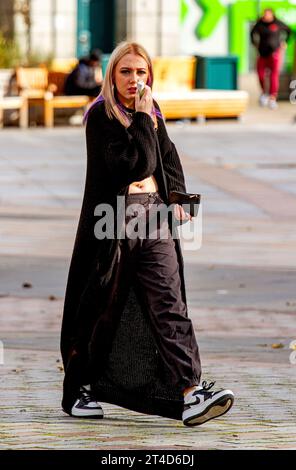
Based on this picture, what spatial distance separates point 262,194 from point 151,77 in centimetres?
953

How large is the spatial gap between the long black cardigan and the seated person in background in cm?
1681

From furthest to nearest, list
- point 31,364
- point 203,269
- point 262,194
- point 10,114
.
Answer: point 10,114, point 262,194, point 203,269, point 31,364

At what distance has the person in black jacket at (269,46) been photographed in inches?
1048

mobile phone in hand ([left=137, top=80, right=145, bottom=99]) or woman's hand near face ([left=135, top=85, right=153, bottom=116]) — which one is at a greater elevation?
mobile phone in hand ([left=137, top=80, right=145, bottom=99])

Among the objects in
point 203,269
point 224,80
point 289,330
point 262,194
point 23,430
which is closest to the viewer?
point 23,430

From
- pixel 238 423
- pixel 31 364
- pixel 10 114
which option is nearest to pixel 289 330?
pixel 31 364

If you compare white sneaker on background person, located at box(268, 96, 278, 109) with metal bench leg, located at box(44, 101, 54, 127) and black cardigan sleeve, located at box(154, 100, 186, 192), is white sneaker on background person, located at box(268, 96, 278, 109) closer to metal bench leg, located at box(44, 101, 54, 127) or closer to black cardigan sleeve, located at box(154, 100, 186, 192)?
metal bench leg, located at box(44, 101, 54, 127)

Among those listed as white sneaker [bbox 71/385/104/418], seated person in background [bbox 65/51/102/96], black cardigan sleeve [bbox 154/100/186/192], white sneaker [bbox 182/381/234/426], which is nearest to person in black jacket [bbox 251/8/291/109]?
seated person in background [bbox 65/51/102/96]

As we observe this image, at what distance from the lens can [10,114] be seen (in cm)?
2383

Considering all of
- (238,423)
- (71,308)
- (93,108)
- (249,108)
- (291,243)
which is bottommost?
(249,108)

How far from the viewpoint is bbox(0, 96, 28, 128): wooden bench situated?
2321 centimetres

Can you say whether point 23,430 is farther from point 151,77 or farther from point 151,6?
point 151,6

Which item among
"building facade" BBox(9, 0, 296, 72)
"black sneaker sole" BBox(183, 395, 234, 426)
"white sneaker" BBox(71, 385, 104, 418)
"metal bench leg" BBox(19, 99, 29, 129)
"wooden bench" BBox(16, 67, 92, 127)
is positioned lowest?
"metal bench leg" BBox(19, 99, 29, 129)

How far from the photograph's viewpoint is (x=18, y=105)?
2336 centimetres
